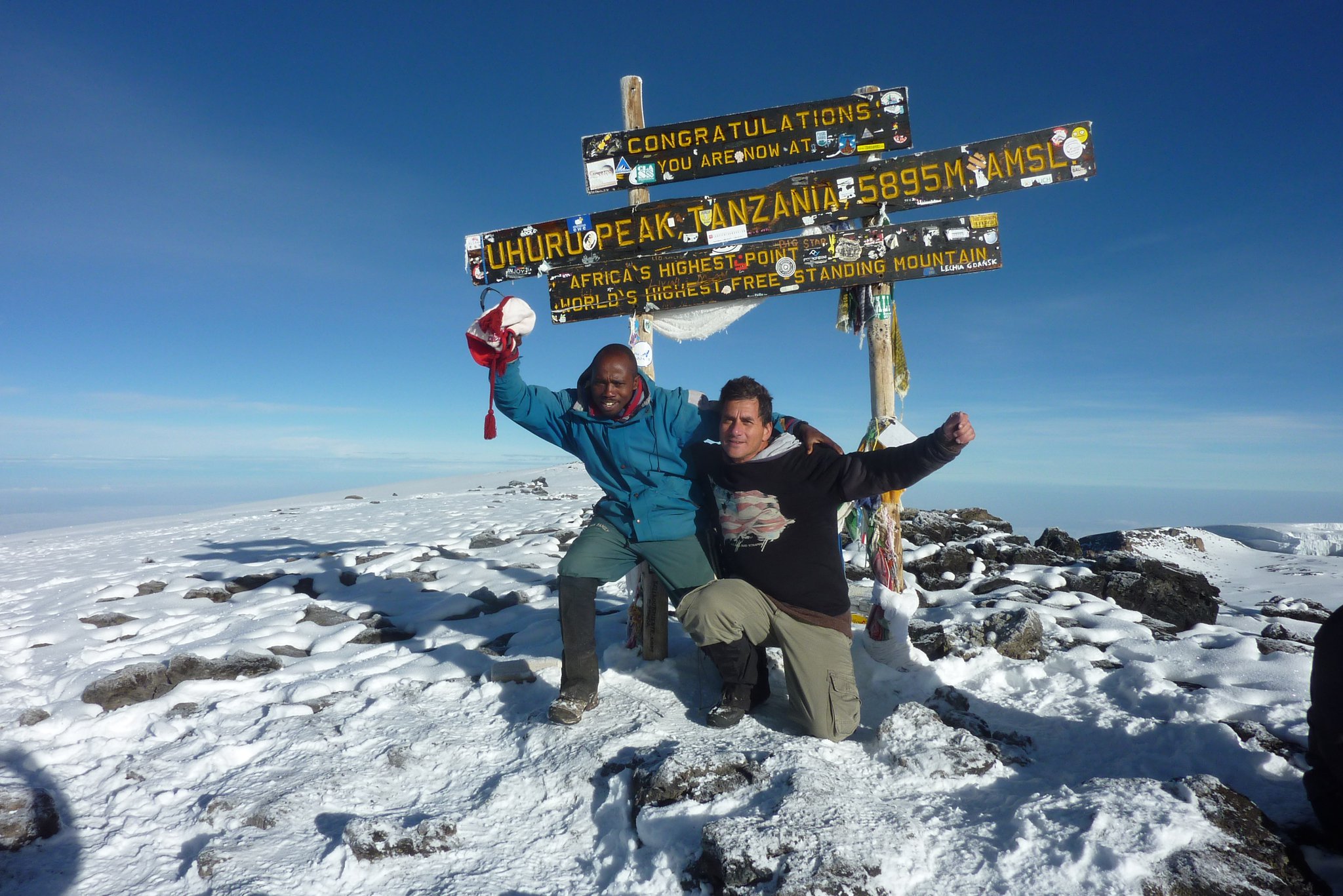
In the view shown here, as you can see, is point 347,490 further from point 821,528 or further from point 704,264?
point 821,528

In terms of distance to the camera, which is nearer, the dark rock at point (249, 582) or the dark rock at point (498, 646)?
the dark rock at point (498, 646)

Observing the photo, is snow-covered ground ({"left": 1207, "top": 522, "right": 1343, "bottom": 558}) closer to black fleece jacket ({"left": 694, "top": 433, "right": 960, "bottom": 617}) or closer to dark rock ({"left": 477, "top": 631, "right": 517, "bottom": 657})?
black fleece jacket ({"left": 694, "top": 433, "right": 960, "bottom": 617})

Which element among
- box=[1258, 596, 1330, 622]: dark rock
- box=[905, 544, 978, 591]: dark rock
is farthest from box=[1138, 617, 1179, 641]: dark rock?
box=[905, 544, 978, 591]: dark rock

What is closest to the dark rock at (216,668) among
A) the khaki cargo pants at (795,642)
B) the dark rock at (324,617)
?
the dark rock at (324,617)

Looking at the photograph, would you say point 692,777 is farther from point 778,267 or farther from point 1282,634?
point 1282,634

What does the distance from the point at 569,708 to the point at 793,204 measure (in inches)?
133

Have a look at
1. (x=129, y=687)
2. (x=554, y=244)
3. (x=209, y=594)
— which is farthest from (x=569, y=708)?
(x=209, y=594)

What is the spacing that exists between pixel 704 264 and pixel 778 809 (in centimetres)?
340

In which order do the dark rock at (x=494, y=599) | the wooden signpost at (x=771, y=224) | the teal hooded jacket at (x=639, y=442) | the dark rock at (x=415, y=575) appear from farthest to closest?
the dark rock at (x=415, y=575) → the dark rock at (x=494, y=599) → the wooden signpost at (x=771, y=224) → the teal hooded jacket at (x=639, y=442)

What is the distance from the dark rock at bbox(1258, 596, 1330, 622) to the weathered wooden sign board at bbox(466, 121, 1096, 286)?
11.4 feet

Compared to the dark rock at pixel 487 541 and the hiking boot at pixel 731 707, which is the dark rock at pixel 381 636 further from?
the dark rock at pixel 487 541

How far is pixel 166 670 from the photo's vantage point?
12.7ft

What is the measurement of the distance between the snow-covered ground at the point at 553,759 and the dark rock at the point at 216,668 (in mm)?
132

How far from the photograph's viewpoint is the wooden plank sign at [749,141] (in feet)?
14.1
